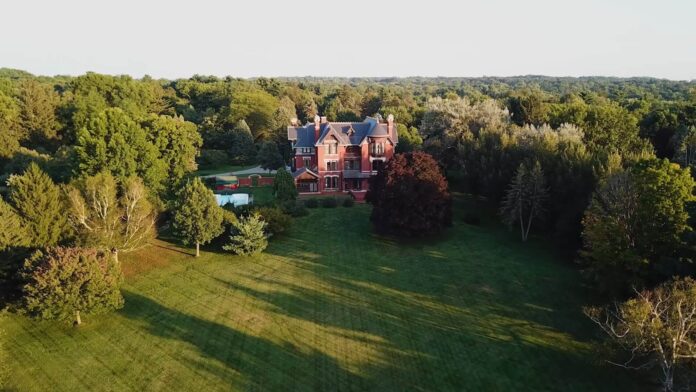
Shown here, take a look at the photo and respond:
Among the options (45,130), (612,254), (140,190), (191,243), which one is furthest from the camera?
(45,130)

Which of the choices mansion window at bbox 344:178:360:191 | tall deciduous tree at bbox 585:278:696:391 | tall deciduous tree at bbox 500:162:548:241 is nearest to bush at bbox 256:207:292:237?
mansion window at bbox 344:178:360:191

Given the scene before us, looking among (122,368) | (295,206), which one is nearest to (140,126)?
(295,206)

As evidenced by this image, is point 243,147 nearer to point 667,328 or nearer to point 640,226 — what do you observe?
point 640,226

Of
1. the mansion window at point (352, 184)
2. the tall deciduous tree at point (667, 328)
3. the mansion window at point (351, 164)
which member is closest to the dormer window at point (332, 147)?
the mansion window at point (351, 164)

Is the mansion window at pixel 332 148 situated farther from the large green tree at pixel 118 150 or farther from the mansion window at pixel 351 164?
the large green tree at pixel 118 150

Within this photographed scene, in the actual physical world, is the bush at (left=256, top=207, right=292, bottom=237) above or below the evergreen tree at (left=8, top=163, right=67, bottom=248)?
below

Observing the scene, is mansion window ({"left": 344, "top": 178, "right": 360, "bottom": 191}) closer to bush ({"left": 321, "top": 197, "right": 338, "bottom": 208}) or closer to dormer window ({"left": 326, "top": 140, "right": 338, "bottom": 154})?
dormer window ({"left": 326, "top": 140, "right": 338, "bottom": 154})

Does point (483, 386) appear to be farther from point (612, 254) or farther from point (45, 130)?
point (45, 130)
